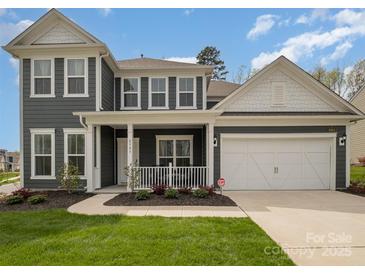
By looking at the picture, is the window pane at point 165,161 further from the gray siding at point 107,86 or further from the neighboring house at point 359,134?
the neighboring house at point 359,134

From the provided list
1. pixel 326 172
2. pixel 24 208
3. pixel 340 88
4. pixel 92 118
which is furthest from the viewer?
pixel 340 88

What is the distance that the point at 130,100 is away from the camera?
14.2m

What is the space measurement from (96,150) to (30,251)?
7.35m

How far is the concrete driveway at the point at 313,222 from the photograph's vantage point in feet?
15.7

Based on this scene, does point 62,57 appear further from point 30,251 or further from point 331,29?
point 331,29

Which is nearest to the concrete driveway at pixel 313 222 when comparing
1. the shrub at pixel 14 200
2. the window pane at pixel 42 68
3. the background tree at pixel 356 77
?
the shrub at pixel 14 200

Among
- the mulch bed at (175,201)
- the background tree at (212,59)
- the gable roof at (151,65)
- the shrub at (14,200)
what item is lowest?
the mulch bed at (175,201)

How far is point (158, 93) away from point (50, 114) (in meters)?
4.85

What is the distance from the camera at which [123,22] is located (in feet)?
32.6

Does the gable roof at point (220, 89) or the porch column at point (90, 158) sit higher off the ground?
the gable roof at point (220, 89)

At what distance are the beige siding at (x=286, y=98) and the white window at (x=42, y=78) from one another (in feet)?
25.4

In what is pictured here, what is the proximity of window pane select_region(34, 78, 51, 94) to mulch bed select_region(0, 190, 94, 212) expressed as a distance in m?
4.09

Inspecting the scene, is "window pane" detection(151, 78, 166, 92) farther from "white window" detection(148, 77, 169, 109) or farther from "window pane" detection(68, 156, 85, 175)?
"window pane" detection(68, 156, 85, 175)

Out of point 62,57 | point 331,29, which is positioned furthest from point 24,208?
point 331,29
